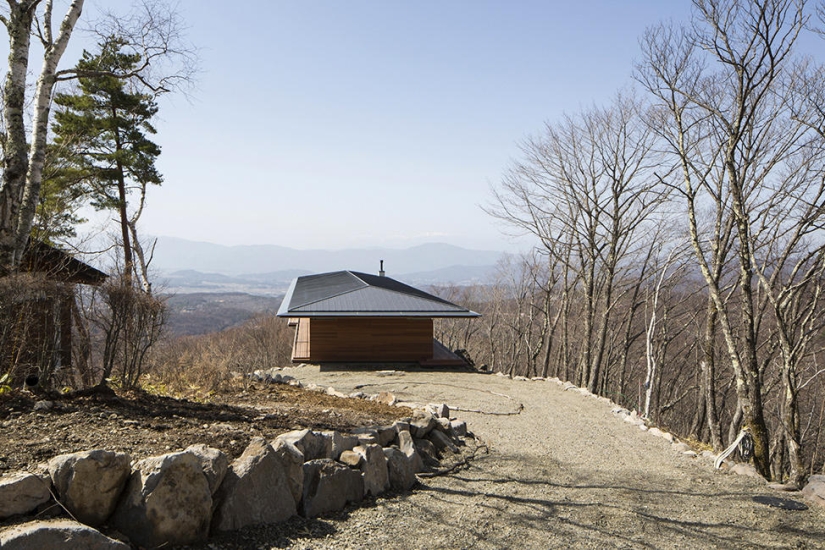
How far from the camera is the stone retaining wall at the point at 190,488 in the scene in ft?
9.55

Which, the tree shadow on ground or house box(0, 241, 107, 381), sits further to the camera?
house box(0, 241, 107, 381)

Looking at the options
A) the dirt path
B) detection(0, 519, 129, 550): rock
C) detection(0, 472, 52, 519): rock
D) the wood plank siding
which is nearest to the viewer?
detection(0, 519, 129, 550): rock

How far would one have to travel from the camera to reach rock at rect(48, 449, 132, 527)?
3.11 metres

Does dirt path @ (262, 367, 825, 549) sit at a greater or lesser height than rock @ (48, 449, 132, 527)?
lesser

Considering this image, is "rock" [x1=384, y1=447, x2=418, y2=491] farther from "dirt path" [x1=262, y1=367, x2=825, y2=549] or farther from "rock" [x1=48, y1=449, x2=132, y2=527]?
"rock" [x1=48, y1=449, x2=132, y2=527]

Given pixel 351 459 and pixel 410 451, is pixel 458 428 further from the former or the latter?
pixel 351 459

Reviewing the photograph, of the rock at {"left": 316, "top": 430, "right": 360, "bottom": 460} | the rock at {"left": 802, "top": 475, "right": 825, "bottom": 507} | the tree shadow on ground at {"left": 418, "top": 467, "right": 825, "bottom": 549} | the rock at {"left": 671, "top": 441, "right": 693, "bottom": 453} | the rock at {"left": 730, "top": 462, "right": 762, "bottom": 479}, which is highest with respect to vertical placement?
the rock at {"left": 316, "top": 430, "right": 360, "bottom": 460}

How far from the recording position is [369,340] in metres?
16.9

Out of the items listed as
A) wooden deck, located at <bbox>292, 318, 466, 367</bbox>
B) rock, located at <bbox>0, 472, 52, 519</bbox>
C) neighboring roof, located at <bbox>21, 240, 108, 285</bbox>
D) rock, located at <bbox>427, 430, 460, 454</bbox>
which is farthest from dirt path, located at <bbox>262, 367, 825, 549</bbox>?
wooden deck, located at <bbox>292, 318, 466, 367</bbox>

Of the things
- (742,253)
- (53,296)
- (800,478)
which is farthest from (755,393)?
(53,296)

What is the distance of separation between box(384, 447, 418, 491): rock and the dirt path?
132 mm

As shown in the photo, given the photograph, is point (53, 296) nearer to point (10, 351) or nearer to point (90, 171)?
point (10, 351)

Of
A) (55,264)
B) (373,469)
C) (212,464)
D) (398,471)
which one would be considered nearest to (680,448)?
(398,471)

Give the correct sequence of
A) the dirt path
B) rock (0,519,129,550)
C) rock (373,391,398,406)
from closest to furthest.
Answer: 1. rock (0,519,129,550)
2. the dirt path
3. rock (373,391,398,406)
